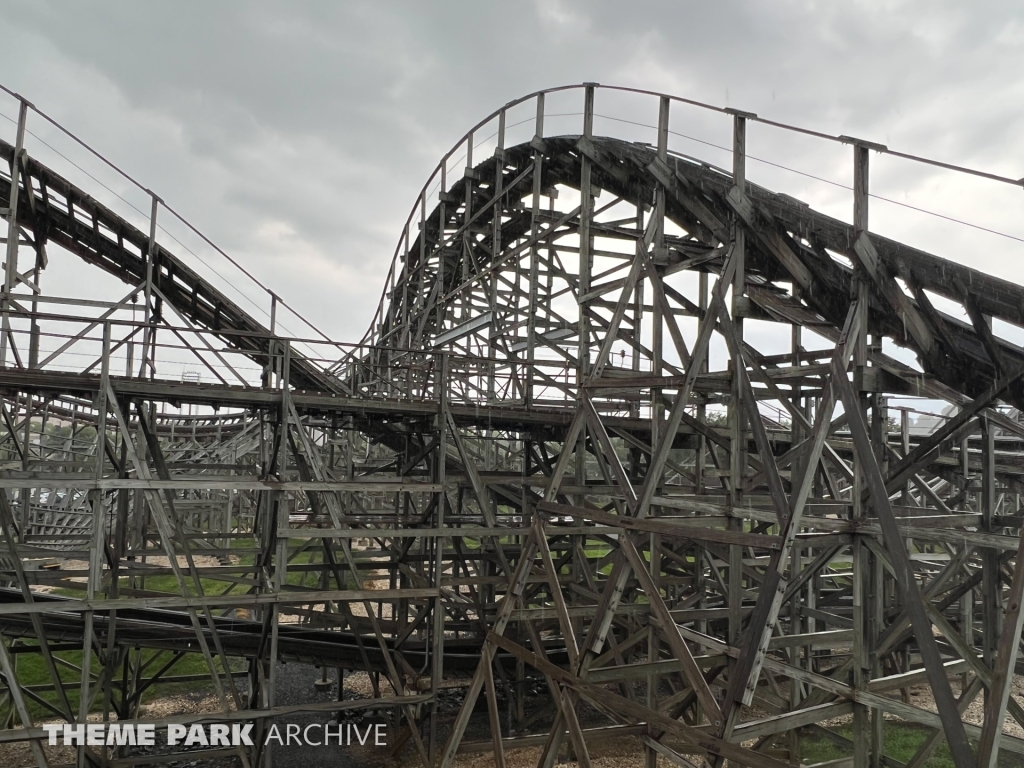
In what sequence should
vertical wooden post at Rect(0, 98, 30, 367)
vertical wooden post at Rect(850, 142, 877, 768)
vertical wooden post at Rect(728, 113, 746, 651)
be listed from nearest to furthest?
vertical wooden post at Rect(850, 142, 877, 768), vertical wooden post at Rect(728, 113, 746, 651), vertical wooden post at Rect(0, 98, 30, 367)

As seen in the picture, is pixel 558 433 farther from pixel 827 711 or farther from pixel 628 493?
pixel 827 711

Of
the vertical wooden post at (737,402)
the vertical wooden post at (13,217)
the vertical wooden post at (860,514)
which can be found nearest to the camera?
the vertical wooden post at (860,514)

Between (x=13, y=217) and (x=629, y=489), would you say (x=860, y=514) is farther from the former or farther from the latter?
(x=13, y=217)

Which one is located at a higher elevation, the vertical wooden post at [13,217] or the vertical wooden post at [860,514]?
the vertical wooden post at [13,217]

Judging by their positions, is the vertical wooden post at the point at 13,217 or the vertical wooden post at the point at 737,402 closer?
the vertical wooden post at the point at 737,402

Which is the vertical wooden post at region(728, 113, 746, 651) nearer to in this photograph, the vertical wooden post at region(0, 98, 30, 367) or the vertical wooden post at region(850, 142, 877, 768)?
the vertical wooden post at region(850, 142, 877, 768)

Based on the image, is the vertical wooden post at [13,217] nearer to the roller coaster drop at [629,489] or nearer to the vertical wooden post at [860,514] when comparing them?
the roller coaster drop at [629,489]

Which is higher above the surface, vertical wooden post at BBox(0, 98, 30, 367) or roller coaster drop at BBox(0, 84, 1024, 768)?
vertical wooden post at BBox(0, 98, 30, 367)

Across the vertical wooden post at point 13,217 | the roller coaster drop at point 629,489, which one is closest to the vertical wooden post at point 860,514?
the roller coaster drop at point 629,489

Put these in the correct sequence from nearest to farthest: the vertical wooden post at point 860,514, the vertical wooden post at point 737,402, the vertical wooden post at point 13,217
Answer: the vertical wooden post at point 860,514, the vertical wooden post at point 737,402, the vertical wooden post at point 13,217

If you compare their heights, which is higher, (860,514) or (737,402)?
(737,402)

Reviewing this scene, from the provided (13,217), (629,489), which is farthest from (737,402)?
(13,217)

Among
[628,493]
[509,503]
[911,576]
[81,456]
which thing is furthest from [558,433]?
[81,456]

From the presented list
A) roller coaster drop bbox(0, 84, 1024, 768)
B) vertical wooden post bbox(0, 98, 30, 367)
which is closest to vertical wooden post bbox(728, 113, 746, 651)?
roller coaster drop bbox(0, 84, 1024, 768)
